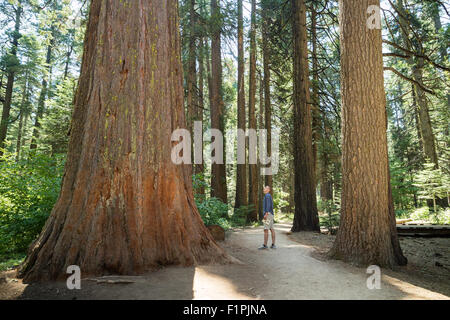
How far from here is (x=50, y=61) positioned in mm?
26641

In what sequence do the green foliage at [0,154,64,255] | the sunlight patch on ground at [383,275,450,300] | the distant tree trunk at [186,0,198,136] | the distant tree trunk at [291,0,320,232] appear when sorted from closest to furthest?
the sunlight patch on ground at [383,275,450,300], the green foliage at [0,154,64,255], the distant tree trunk at [291,0,320,232], the distant tree trunk at [186,0,198,136]

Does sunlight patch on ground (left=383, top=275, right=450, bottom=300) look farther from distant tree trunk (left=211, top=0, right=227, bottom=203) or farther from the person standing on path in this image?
distant tree trunk (left=211, top=0, right=227, bottom=203)

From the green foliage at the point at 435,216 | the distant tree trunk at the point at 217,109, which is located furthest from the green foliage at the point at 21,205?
the green foliage at the point at 435,216

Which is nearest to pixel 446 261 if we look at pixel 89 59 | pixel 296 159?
pixel 296 159

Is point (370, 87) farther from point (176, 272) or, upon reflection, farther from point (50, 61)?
point (50, 61)

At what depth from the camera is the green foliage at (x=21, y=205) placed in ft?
21.8

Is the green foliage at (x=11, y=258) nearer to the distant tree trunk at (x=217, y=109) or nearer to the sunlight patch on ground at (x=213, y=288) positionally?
the sunlight patch on ground at (x=213, y=288)

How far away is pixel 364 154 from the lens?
5.63m

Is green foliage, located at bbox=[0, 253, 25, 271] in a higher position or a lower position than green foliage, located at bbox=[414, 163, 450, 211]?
lower

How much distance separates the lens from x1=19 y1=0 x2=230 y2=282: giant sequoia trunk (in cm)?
386

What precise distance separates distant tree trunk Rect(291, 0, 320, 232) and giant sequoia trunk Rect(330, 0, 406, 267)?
503 cm

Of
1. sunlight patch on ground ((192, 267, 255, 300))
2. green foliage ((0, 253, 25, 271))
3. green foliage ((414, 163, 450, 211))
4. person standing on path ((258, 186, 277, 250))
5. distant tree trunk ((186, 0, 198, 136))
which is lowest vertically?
green foliage ((0, 253, 25, 271))

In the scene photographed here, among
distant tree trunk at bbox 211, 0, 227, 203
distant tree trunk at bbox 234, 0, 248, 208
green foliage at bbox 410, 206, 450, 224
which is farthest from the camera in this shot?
distant tree trunk at bbox 234, 0, 248, 208

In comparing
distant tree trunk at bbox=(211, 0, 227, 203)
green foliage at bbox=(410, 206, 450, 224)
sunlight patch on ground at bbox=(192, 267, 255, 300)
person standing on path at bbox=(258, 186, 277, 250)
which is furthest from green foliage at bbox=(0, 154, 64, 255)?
green foliage at bbox=(410, 206, 450, 224)
